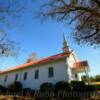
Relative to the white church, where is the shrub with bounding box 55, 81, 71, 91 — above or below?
below

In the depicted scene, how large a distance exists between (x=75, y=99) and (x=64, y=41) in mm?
15499

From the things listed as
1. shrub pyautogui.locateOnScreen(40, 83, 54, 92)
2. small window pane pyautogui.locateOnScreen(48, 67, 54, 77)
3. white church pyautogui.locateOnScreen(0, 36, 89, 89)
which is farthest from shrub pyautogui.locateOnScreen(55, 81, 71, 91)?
small window pane pyautogui.locateOnScreen(48, 67, 54, 77)

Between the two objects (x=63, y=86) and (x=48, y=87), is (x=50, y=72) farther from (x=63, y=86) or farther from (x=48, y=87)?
(x=63, y=86)

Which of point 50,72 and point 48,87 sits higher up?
point 50,72

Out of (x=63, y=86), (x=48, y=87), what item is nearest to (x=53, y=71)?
(x=48, y=87)

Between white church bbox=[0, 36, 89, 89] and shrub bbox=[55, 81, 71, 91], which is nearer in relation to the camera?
shrub bbox=[55, 81, 71, 91]

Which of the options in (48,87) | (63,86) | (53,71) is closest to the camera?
(63,86)

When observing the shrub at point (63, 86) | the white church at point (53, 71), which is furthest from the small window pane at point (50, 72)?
the shrub at point (63, 86)

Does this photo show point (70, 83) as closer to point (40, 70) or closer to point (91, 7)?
point (40, 70)

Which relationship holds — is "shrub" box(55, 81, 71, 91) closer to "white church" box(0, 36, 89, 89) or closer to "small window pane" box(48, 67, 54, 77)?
"white church" box(0, 36, 89, 89)

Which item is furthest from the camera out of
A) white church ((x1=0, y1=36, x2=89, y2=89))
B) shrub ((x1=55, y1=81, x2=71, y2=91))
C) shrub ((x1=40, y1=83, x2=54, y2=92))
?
white church ((x1=0, y1=36, x2=89, y2=89))

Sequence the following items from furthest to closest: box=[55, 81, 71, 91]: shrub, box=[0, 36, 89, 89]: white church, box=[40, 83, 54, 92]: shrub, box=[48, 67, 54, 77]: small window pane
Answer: box=[48, 67, 54, 77]: small window pane → box=[0, 36, 89, 89]: white church → box=[40, 83, 54, 92]: shrub → box=[55, 81, 71, 91]: shrub

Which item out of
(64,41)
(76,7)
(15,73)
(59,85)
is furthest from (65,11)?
(15,73)

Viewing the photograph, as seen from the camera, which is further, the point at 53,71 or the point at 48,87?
the point at 53,71
